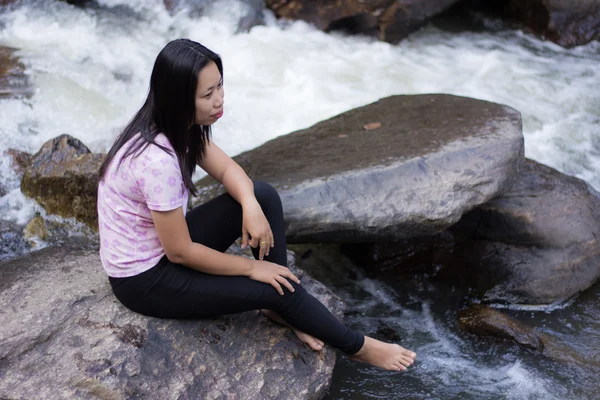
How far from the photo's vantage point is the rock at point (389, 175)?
3404mm

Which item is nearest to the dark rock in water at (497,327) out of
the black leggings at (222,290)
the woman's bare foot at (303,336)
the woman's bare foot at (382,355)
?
the woman's bare foot at (382,355)

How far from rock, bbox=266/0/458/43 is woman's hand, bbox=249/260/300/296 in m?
4.69

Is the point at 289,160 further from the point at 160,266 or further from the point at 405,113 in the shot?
the point at 160,266

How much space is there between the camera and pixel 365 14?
6801 mm

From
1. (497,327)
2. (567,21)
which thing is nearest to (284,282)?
(497,327)

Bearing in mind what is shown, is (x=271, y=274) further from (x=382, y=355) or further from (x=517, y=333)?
(x=517, y=333)

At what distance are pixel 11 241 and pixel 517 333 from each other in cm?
273

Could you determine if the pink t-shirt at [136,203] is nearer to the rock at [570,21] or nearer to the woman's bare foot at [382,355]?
the woman's bare foot at [382,355]

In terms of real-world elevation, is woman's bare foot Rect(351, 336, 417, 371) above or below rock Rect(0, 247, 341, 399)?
below

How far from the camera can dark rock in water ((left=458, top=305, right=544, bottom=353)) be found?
3357mm

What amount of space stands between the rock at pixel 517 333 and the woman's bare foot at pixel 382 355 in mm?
681

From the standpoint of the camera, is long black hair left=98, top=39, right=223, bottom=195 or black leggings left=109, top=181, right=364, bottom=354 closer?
long black hair left=98, top=39, right=223, bottom=195

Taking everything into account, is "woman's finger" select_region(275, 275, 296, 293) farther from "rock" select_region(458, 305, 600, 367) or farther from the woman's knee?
"rock" select_region(458, 305, 600, 367)

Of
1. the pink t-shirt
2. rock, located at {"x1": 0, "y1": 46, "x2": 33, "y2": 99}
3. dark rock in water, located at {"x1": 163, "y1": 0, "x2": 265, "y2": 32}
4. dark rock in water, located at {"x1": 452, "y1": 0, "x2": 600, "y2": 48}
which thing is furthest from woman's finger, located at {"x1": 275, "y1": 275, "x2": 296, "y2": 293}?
dark rock in water, located at {"x1": 452, "y1": 0, "x2": 600, "y2": 48}
